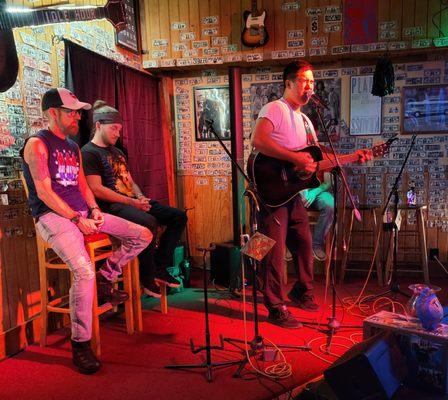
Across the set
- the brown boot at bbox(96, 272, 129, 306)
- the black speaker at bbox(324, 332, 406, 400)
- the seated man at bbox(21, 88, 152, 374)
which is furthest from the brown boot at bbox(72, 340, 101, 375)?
the black speaker at bbox(324, 332, 406, 400)

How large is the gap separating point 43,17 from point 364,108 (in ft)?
9.48

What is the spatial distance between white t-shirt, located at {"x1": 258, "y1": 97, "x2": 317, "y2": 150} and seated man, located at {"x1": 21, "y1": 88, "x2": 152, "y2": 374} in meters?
1.15

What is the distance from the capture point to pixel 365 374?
69.6 inches

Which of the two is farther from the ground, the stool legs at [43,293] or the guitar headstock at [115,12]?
the guitar headstock at [115,12]

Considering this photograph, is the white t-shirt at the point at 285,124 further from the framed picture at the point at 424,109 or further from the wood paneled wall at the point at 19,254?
the framed picture at the point at 424,109

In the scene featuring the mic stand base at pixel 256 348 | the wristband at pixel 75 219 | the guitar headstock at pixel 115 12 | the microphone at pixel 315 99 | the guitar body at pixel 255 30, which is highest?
the guitar body at pixel 255 30

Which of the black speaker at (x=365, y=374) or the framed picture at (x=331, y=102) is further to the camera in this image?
the framed picture at (x=331, y=102)

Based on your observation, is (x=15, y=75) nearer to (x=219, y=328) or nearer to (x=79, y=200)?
(x=79, y=200)

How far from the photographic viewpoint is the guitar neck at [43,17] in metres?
2.43

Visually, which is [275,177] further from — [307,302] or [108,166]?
[108,166]

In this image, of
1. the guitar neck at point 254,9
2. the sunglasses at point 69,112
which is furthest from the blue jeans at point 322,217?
the sunglasses at point 69,112

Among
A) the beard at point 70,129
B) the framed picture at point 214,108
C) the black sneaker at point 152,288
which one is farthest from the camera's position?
the framed picture at point 214,108

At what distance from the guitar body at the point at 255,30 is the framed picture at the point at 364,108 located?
938 millimetres

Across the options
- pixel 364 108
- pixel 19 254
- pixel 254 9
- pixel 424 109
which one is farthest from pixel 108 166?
pixel 424 109
